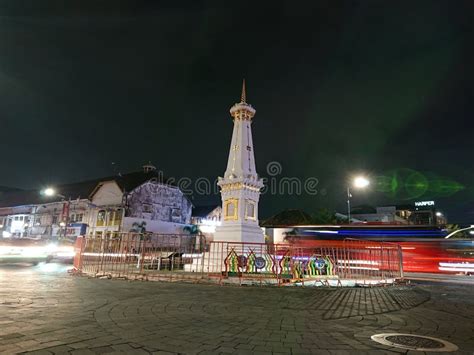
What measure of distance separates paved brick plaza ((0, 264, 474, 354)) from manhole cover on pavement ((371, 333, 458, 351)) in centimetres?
18

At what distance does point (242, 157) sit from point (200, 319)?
15549mm

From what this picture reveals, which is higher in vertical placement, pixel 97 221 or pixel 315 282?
pixel 97 221

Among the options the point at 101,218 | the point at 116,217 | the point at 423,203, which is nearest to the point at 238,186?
the point at 116,217

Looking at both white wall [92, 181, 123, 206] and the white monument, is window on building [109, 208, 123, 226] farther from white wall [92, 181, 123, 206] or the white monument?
the white monument

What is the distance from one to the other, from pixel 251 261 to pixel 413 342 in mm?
7600

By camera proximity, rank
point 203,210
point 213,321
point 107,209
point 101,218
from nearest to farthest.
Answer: point 213,321, point 107,209, point 101,218, point 203,210

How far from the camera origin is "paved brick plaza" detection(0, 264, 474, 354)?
382 cm

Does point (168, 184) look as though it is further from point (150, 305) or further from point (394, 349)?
point (394, 349)

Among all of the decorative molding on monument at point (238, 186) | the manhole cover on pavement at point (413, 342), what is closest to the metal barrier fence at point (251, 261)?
the manhole cover on pavement at point (413, 342)

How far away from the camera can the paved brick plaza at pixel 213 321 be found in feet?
12.5

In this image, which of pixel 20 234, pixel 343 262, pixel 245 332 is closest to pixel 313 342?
pixel 245 332

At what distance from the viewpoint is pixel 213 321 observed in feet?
16.8

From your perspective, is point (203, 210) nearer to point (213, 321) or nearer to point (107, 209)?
point (107, 209)

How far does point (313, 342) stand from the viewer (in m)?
4.09
